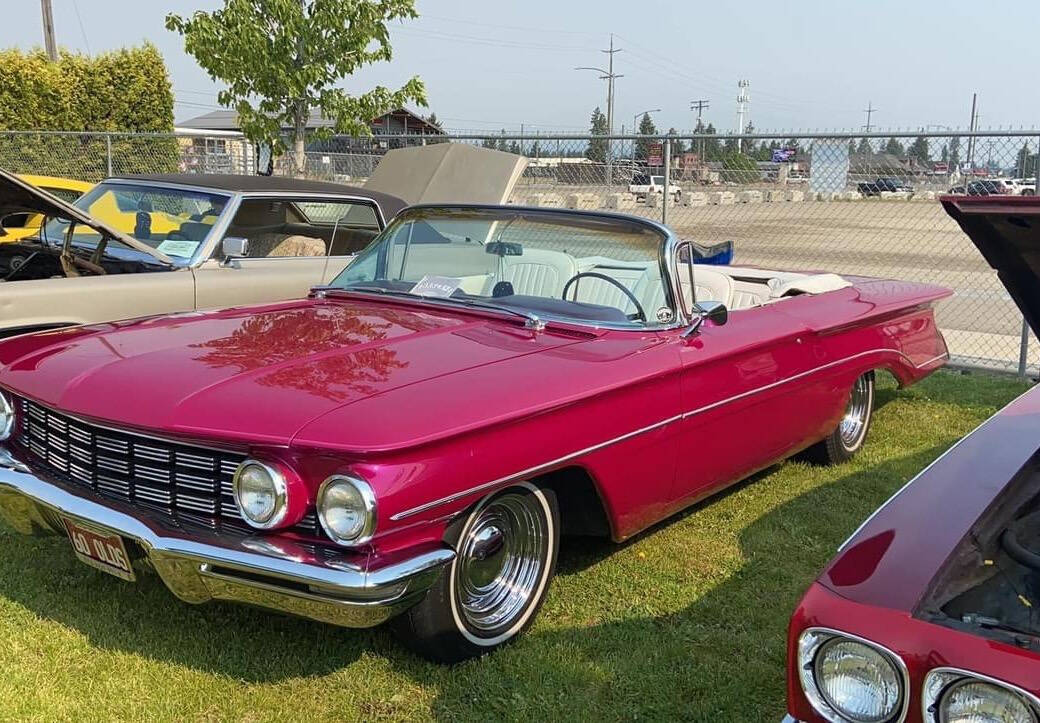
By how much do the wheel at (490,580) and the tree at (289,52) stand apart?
26.3ft

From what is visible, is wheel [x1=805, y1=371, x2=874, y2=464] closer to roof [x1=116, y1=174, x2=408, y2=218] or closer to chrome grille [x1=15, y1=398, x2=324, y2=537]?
chrome grille [x1=15, y1=398, x2=324, y2=537]

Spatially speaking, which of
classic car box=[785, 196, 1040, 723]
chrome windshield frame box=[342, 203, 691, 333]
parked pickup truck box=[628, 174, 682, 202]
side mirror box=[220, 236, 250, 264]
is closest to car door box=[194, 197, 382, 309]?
side mirror box=[220, 236, 250, 264]

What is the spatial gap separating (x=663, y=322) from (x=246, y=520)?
1.74 m

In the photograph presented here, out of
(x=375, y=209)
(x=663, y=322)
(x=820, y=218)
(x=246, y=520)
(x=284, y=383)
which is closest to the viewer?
(x=246, y=520)

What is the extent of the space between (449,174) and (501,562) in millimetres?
5723

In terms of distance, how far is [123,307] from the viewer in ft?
16.3

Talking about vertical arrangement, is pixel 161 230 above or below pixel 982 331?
above

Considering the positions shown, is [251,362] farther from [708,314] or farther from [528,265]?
[708,314]

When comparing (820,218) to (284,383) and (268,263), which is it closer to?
(268,263)

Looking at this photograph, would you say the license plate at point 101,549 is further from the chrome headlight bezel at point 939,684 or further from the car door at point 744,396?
the chrome headlight bezel at point 939,684

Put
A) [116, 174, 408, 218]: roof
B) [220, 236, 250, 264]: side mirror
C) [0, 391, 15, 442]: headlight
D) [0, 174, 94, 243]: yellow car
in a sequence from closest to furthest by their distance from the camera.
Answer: [0, 391, 15, 442]: headlight < [220, 236, 250, 264]: side mirror < [116, 174, 408, 218]: roof < [0, 174, 94, 243]: yellow car

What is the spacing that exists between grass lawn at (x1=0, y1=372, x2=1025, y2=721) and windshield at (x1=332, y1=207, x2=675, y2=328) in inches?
39.6

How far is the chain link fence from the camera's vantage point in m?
7.38

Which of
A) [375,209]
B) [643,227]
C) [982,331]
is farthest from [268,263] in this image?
[982,331]
